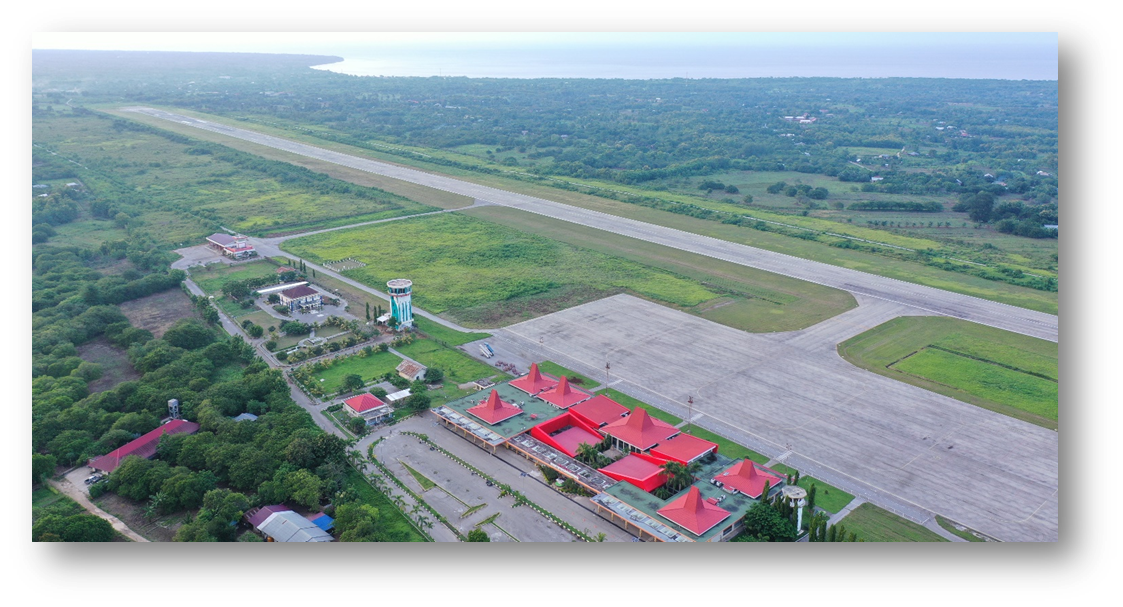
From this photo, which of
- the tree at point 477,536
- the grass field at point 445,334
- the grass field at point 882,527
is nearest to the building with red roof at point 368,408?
the grass field at point 445,334

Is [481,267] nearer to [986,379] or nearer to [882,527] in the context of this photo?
[986,379]

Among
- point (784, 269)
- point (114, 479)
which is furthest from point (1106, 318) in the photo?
point (784, 269)

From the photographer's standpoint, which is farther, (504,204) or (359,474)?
(504,204)

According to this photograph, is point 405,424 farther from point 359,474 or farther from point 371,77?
point 371,77

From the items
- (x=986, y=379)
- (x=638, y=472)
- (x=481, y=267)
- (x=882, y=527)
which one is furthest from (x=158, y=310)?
(x=986, y=379)

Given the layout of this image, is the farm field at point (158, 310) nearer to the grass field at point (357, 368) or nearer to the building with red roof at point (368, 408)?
the grass field at point (357, 368)

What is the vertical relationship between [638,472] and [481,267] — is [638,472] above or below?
below

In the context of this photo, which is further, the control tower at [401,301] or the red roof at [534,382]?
the control tower at [401,301]
